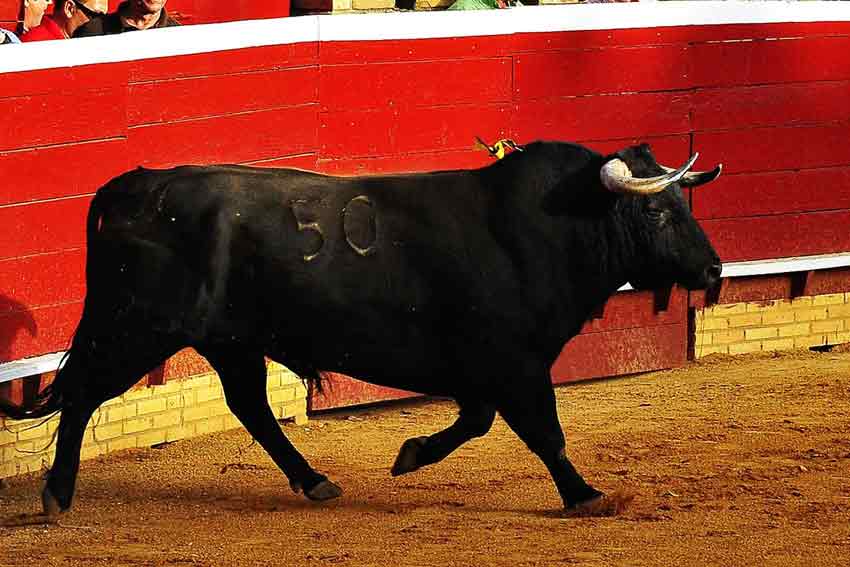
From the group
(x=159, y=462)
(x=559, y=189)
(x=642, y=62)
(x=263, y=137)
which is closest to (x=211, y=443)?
(x=159, y=462)

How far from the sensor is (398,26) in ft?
26.4

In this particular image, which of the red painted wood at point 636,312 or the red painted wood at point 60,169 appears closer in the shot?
the red painted wood at point 60,169

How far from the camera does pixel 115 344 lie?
20.0 ft

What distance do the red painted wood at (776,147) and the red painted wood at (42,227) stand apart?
305 cm

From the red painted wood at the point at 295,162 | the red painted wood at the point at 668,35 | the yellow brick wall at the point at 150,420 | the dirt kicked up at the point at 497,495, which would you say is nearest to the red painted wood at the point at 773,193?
the red painted wood at the point at 668,35

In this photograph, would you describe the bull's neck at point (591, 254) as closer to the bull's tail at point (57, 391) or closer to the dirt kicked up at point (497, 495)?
the dirt kicked up at point (497, 495)

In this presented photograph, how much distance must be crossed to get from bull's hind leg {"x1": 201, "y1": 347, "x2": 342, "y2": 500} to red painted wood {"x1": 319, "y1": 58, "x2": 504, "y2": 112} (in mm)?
1784

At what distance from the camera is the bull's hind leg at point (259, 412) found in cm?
637

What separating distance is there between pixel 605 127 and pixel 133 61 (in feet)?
7.66

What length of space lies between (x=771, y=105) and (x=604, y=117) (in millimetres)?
942

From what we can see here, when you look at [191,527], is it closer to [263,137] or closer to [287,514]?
[287,514]

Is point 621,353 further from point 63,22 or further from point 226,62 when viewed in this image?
point 63,22

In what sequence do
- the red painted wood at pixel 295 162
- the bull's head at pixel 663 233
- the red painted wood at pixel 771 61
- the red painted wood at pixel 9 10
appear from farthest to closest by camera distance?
the red painted wood at pixel 9 10
the red painted wood at pixel 771 61
the red painted wood at pixel 295 162
the bull's head at pixel 663 233

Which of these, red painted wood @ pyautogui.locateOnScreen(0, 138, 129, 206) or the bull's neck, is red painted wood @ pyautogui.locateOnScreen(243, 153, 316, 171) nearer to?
red painted wood @ pyautogui.locateOnScreen(0, 138, 129, 206)
